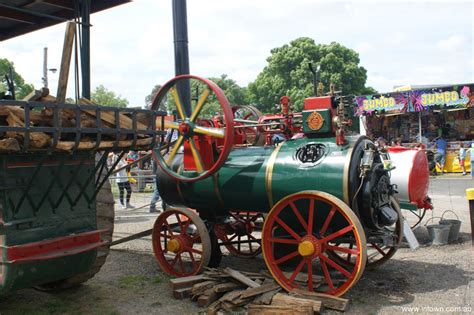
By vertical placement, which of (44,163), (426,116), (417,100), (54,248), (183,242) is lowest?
(183,242)

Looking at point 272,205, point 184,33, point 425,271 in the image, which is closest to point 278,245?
point 272,205

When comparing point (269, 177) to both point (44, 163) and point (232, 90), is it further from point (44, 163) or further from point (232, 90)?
point (232, 90)

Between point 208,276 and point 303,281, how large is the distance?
38.8 inches

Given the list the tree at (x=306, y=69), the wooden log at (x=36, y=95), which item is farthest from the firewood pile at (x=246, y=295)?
the tree at (x=306, y=69)

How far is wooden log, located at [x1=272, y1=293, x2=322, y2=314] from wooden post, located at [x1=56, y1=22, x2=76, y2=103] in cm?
247

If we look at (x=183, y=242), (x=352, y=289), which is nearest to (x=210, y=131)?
(x=183, y=242)

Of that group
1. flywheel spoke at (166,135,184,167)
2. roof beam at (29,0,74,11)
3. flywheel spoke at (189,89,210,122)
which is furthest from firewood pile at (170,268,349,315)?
roof beam at (29,0,74,11)

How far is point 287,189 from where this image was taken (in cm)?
502

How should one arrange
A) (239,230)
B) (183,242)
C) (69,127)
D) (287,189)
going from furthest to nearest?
(239,230)
(183,242)
(287,189)
(69,127)

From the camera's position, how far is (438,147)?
17.5 meters

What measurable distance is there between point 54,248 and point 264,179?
2.17 metres

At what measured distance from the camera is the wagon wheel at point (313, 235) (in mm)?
4504

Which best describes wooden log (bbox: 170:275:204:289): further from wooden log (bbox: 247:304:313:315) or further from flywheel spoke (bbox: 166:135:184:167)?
flywheel spoke (bbox: 166:135:184:167)

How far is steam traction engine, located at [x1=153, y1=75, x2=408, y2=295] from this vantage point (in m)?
4.76
